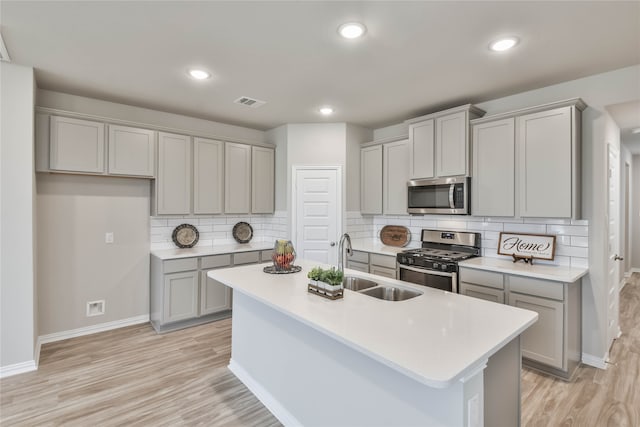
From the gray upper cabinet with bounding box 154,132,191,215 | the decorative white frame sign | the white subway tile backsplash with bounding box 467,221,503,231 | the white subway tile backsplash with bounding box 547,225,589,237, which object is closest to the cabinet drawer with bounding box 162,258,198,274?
the gray upper cabinet with bounding box 154,132,191,215

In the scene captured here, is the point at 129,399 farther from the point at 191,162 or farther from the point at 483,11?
the point at 483,11

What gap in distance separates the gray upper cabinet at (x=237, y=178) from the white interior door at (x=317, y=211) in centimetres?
68

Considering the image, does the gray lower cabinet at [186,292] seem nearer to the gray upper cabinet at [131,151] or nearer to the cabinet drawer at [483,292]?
the gray upper cabinet at [131,151]

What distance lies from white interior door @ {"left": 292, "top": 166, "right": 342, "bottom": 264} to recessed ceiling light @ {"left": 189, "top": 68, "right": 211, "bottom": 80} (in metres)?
1.83

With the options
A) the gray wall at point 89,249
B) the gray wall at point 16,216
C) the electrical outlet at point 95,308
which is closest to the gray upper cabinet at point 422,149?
the gray wall at point 89,249

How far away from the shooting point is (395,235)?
455 centimetres

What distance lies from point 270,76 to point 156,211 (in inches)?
83.9

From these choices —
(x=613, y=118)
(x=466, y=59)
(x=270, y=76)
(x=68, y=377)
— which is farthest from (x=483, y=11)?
(x=68, y=377)

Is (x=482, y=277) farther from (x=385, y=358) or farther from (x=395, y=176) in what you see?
(x=385, y=358)

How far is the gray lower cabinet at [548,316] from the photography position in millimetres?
2633

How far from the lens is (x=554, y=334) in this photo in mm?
2670

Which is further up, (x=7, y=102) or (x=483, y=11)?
(x=483, y=11)

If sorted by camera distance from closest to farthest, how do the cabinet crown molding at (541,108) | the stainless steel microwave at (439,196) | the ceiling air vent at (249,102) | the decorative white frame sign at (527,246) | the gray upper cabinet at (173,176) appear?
1. the cabinet crown molding at (541,108)
2. the decorative white frame sign at (527,246)
3. the stainless steel microwave at (439,196)
4. the ceiling air vent at (249,102)
5. the gray upper cabinet at (173,176)

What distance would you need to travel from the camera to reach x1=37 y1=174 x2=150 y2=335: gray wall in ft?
11.0
